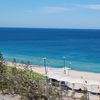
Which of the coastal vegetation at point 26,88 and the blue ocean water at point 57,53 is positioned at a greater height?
the blue ocean water at point 57,53

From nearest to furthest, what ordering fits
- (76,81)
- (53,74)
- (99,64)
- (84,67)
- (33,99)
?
(33,99) → (76,81) → (53,74) → (84,67) → (99,64)

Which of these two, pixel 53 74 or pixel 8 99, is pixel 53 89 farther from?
pixel 53 74

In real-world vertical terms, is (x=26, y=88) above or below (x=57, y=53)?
below

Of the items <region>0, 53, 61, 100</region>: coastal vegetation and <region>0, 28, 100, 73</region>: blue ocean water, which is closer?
<region>0, 53, 61, 100</region>: coastal vegetation

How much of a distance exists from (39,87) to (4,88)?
5.65ft

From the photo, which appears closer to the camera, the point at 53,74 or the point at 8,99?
the point at 8,99

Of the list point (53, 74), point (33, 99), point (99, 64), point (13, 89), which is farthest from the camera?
point (99, 64)

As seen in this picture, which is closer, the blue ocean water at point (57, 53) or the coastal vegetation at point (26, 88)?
the coastal vegetation at point (26, 88)

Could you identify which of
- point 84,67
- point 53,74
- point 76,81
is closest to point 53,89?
point 76,81

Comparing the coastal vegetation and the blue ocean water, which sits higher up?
the blue ocean water

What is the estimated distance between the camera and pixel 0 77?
13422mm

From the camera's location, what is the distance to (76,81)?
21.0m

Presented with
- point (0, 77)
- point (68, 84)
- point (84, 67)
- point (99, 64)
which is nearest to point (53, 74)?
point (68, 84)

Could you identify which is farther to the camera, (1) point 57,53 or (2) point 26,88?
(1) point 57,53
